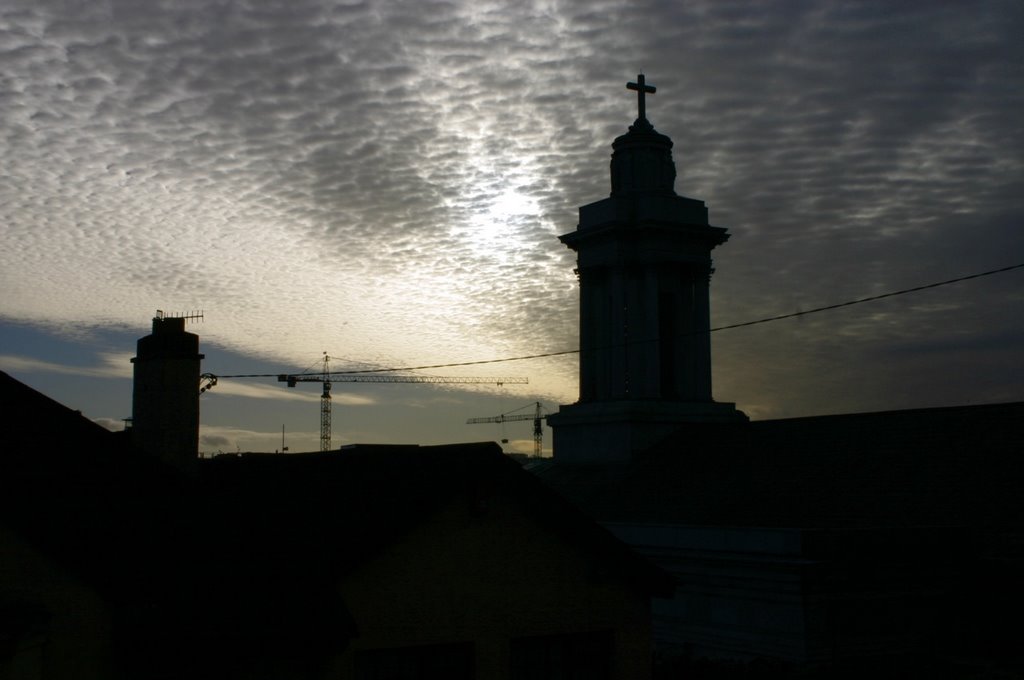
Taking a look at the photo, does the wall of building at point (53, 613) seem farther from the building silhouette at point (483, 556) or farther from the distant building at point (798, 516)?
the distant building at point (798, 516)

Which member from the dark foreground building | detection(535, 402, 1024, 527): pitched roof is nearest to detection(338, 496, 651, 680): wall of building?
the dark foreground building

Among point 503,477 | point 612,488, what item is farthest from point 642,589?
point 612,488

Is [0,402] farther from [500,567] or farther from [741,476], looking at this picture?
[741,476]

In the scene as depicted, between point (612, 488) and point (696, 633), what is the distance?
46.7ft

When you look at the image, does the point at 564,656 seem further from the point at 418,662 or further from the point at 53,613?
the point at 53,613

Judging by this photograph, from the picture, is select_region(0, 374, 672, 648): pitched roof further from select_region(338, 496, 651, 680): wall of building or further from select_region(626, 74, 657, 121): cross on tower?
select_region(626, 74, 657, 121): cross on tower

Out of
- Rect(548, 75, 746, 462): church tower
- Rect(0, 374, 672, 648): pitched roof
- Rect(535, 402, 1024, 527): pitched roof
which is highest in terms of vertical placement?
Rect(548, 75, 746, 462): church tower

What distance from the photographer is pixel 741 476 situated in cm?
4091

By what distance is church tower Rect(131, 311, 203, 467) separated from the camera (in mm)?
24078

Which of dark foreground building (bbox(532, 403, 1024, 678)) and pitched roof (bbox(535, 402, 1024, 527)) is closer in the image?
dark foreground building (bbox(532, 403, 1024, 678))

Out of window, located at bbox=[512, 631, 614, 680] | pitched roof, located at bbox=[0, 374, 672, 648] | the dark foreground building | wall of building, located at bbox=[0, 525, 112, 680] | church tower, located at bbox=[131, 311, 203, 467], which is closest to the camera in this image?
wall of building, located at bbox=[0, 525, 112, 680]

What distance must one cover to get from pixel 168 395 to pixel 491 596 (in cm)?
868

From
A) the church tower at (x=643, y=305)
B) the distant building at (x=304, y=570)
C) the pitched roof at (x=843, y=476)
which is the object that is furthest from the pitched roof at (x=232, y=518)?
the church tower at (x=643, y=305)

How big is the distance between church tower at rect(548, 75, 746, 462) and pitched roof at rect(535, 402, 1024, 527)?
442cm
